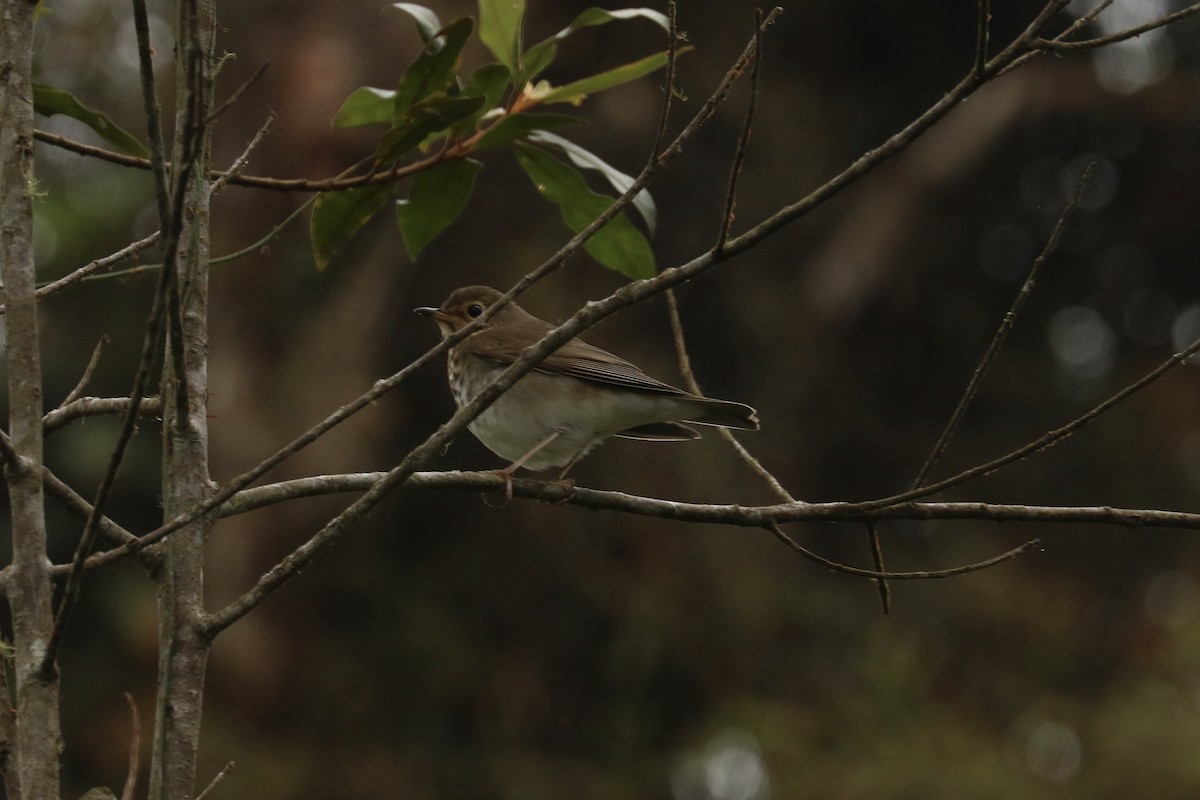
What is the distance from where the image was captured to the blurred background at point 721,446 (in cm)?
988

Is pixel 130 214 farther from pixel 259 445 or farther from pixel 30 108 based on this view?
pixel 30 108

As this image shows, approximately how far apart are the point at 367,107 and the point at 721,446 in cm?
799

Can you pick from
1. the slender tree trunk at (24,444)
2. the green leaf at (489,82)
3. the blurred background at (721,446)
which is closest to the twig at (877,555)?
the green leaf at (489,82)

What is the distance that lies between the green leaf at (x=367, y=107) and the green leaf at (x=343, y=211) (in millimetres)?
149

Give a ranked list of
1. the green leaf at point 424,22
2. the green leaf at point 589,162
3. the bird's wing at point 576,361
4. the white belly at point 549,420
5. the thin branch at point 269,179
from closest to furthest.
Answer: the thin branch at point 269,179, the green leaf at point 424,22, the green leaf at point 589,162, the bird's wing at point 576,361, the white belly at point 549,420

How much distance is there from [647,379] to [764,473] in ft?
4.37

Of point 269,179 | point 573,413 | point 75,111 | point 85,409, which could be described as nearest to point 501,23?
point 269,179

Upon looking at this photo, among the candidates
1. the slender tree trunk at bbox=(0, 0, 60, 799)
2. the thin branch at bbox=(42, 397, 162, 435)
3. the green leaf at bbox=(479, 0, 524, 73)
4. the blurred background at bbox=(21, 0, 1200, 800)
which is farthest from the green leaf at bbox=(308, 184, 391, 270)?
the blurred background at bbox=(21, 0, 1200, 800)

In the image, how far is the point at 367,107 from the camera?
9.34ft

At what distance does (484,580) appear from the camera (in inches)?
440

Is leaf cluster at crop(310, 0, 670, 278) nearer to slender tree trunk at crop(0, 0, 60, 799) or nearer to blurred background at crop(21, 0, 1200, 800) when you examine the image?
slender tree trunk at crop(0, 0, 60, 799)

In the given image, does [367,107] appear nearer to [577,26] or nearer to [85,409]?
[577,26]

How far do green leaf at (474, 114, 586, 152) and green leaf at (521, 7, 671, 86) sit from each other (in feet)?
0.26

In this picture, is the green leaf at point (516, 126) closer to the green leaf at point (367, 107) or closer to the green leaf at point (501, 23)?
the green leaf at point (501, 23)
